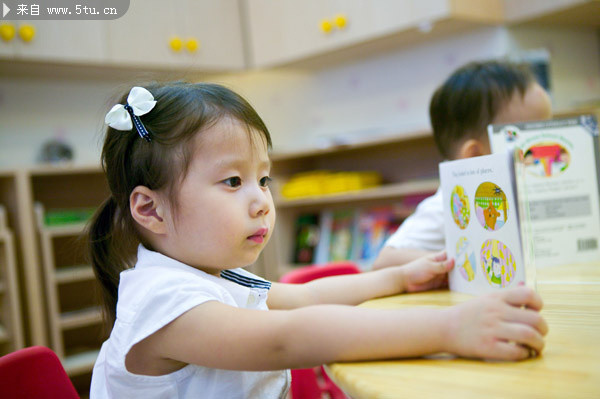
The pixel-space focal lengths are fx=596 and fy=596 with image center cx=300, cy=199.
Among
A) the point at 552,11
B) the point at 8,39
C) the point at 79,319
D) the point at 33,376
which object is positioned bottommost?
the point at 79,319

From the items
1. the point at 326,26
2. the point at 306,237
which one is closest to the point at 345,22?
the point at 326,26

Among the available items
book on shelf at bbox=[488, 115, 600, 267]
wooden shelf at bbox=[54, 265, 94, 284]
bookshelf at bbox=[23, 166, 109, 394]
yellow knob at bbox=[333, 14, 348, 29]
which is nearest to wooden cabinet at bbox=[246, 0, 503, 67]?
yellow knob at bbox=[333, 14, 348, 29]

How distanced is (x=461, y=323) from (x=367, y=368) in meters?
0.11

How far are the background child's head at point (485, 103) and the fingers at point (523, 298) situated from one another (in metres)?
0.84

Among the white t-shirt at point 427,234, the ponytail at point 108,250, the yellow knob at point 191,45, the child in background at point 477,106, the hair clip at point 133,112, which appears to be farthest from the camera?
the yellow knob at point 191,45

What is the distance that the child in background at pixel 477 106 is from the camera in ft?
4.81

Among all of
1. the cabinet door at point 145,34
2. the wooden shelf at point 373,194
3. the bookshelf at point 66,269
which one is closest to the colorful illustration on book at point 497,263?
the wooden shelf at point 373,194

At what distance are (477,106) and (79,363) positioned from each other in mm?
2371

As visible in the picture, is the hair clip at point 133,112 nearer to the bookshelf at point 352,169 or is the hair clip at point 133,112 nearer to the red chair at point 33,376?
the red chair at point 33,376

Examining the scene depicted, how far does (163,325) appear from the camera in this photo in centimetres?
72

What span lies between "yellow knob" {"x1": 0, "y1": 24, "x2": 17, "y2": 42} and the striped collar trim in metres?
2.36

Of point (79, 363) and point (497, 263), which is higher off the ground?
point (497, 263)

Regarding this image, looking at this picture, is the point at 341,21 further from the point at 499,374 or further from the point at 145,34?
the point at 499,374

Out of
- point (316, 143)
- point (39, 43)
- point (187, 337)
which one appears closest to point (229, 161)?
point (187, 337)
